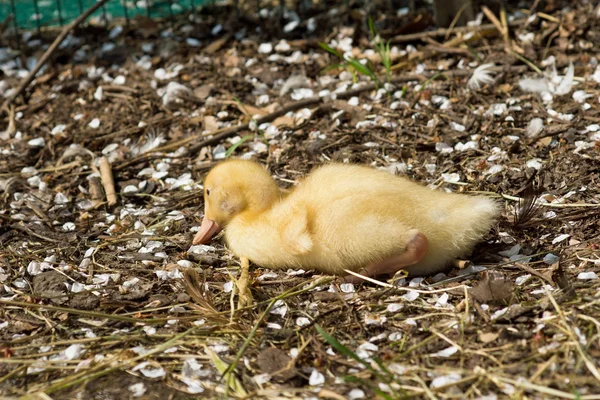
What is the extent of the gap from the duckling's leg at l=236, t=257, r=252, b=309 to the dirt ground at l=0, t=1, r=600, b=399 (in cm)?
4

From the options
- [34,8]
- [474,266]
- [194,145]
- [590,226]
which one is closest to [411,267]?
[474,266]

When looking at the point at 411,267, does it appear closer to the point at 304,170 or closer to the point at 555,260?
the point at 555,260

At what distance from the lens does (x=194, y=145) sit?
214 inches

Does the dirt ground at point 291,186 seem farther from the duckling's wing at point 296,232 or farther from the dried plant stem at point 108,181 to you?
the duckling's wing at point 296,232

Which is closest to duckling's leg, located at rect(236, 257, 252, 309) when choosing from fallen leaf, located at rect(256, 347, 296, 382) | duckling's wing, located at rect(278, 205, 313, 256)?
duckling's wing, located at rect(278, 205, 313, 256)

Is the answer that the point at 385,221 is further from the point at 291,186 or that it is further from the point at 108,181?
the point at 108,181

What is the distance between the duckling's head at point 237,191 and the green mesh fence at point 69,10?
3952 millimetres

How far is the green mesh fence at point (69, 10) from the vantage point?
766cm

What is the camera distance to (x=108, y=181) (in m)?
5.12

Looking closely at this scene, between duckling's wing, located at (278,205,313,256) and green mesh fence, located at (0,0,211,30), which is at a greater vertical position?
green mesh fence, located at (0,0,211,30)

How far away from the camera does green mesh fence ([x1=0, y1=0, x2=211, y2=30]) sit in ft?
25.1

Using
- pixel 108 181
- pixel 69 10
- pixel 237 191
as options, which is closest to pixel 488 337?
pixel 237 191

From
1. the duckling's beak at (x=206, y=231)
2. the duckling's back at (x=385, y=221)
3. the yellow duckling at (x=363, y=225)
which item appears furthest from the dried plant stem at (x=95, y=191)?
the duckling's back at (x=385, y=221)

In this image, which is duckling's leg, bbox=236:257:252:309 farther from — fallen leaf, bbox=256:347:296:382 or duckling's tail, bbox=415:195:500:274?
duckling's tail, bbox=415:195:500:274
